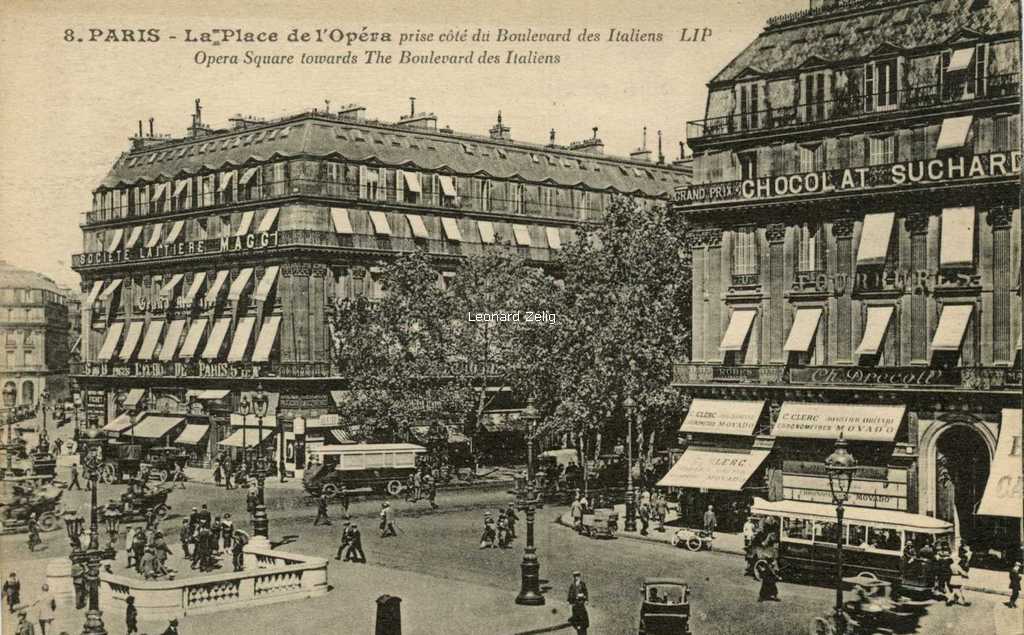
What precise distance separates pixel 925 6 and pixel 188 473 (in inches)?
1440

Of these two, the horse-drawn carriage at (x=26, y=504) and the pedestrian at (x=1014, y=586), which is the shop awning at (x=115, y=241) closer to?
the horse-drawn carriage at (x=26, y=504)

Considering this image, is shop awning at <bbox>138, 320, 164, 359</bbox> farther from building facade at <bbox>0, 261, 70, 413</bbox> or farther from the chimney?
the chimney

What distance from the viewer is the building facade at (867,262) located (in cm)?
3356

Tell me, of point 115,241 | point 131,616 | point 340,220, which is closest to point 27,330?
point 131,616

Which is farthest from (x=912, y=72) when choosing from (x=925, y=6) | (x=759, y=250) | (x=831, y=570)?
(x=831, y=570)

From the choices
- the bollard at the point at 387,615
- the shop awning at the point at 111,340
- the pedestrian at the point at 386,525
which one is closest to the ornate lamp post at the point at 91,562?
the bollard at the point at 387,615

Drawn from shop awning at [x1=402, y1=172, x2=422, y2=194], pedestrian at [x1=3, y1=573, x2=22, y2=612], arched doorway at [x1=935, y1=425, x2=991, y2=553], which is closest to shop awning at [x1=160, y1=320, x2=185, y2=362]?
shop awning at [x1=402, y1=172, x2=422, y2=194]

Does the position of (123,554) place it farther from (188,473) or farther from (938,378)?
(938,378)

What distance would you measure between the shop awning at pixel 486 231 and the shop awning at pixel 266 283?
10713 mm

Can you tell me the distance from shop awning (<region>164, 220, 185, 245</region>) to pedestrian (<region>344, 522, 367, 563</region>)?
23.3m

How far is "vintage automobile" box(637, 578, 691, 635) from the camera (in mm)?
26328

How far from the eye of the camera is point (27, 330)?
28891mm

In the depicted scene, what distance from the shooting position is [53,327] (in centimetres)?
3111

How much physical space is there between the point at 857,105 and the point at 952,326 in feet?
25.1
